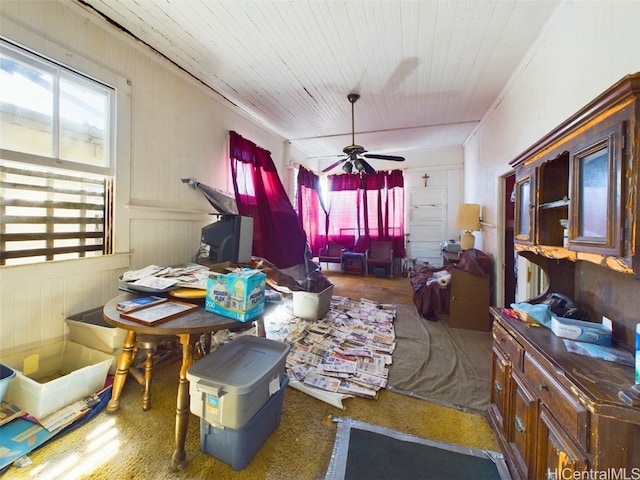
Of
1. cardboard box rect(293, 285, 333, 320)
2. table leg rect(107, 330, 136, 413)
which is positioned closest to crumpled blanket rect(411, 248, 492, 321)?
cardboard box rect(293, 285, 333, 320)

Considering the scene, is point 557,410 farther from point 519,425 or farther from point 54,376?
point 54,376

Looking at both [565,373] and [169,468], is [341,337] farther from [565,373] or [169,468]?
[565,373]

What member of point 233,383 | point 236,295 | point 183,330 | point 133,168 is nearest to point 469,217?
point 236,295

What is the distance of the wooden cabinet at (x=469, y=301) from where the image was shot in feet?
8.77

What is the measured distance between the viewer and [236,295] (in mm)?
1138

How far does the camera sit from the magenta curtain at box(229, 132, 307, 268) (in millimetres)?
3090

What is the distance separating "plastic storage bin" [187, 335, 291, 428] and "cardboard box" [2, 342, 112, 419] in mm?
775

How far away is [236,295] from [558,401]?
125 centimetres

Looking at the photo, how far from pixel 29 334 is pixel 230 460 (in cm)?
147

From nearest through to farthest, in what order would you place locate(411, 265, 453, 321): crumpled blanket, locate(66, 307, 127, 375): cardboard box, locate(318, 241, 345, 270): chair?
locate(66, 307, 127, 375): cardboard box → locate(411, 265, 453, 321): crumpled blanket → locate(318, 241, 345, 270): chair

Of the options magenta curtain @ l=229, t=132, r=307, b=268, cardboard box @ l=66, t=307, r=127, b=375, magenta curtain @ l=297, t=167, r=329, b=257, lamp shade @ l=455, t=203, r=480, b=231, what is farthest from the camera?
magenta curtain @ l=297, t=167, r=329, b=257

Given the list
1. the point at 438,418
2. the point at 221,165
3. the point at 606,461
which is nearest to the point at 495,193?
the point at 438,418

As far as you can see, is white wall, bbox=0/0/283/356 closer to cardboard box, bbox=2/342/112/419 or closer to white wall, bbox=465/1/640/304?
cardboard box, bbox=2/342/112/419

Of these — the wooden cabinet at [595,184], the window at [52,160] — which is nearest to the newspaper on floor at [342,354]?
the wooden cabinet at [595,184]
